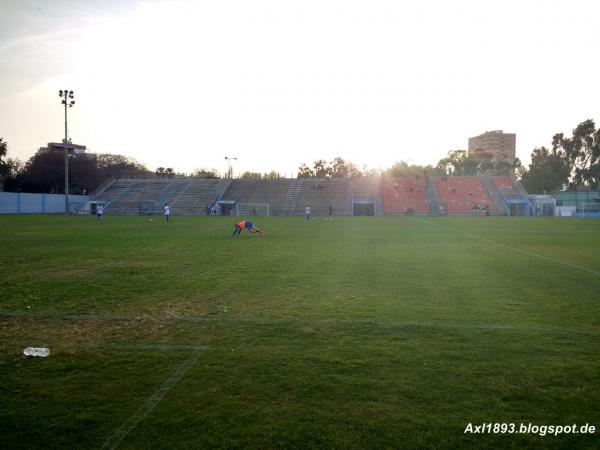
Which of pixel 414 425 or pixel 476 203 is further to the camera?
pixel 476 203

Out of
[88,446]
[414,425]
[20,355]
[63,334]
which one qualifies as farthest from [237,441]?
[63,334]

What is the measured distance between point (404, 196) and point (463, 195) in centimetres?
876

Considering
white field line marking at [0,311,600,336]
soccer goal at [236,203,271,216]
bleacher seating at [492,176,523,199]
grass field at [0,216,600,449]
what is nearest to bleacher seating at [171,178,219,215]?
soccer goal at [236,203,271,216]

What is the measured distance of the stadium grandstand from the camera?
6053cm

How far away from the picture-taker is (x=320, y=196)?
63.6 m

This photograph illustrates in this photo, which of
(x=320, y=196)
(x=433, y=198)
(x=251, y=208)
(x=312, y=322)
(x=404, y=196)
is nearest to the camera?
(x=312, y=322)

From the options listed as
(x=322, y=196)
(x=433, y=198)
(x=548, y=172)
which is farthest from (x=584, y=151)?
(x=322, y=196)

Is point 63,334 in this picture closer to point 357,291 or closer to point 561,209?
point 357,291

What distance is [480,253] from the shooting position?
14922 millimetres

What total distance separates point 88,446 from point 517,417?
340 centimetres

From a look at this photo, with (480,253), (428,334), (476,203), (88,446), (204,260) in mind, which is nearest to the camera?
(88,446)

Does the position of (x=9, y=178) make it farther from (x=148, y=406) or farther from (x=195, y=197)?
(x=148, y=406)

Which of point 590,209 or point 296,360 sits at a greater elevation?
point 590,209

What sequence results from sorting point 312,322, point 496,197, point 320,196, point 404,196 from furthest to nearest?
point 404,196
point 320,196
point 496,197
point 312,322
